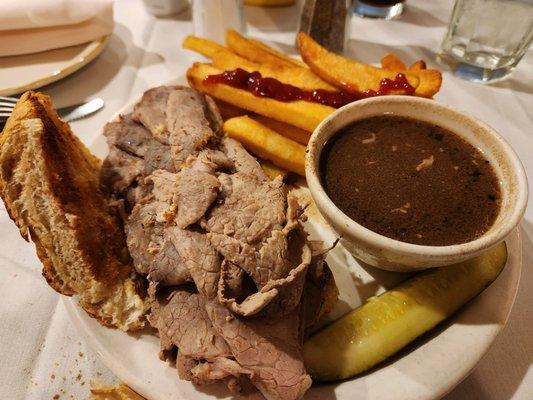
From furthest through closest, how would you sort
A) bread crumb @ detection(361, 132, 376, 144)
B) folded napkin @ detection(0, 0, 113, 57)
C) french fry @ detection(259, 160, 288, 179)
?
folded napkin @ detection(0, 0, 113, 57) → french fry @ detection(259, 160, 288, 179) → bread crumb @ detection(361, 132, 376, 144)

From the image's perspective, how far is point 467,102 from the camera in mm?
3033

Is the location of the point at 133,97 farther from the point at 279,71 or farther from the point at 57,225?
the point at 57,225

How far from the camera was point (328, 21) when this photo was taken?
3.12m

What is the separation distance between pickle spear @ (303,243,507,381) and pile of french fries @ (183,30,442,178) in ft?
2.75

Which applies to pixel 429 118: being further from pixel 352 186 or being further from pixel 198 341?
pixel 198 341

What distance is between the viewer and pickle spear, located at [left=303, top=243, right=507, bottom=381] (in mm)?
1526

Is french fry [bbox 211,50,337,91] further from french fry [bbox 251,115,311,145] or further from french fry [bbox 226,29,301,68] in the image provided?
french fry [bbox 251,115,311,145]

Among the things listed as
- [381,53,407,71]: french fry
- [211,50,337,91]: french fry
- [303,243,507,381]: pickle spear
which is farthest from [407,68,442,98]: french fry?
[303,243,507,381]: pickle spear

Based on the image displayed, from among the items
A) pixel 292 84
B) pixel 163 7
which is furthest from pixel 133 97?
pixel 292 84

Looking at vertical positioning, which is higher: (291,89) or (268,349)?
(291,89)

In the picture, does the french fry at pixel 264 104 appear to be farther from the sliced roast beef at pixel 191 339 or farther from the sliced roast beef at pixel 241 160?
the sliced roast beef at pixel 191 339

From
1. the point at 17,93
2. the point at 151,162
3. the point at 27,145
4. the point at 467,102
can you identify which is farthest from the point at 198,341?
the point at 467,102

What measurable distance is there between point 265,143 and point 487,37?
6.62 ft

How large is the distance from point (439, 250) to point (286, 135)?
43.1 inches
